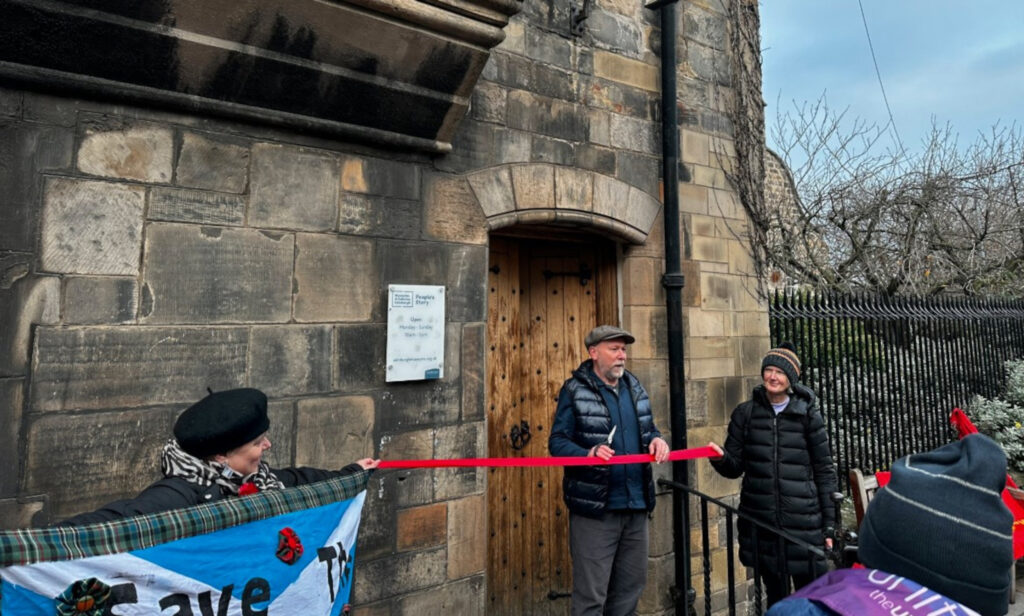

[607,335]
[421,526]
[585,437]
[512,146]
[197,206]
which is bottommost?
[421,526]

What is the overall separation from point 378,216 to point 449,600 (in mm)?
2087

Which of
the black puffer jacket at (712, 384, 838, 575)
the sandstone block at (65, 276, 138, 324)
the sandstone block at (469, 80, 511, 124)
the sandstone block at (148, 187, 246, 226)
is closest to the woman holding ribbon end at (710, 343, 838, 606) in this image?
the black puffer jacket at (712, 384, 838, 575)

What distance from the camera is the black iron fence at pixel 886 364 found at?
16.4 ft

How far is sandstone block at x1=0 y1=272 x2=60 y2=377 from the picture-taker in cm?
208

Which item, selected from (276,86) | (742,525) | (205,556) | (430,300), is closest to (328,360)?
(430,300)

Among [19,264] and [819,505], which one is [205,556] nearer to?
[19,264]

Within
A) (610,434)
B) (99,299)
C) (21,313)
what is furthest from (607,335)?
(21,313)

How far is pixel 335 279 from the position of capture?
2791mm

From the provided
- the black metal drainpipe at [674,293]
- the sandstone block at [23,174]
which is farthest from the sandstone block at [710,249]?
the sandstone block at [23,174]

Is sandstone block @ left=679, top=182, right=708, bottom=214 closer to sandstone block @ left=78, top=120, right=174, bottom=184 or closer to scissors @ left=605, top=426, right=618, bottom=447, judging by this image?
scissors @ left=605, top=426, right=618, bottom=447

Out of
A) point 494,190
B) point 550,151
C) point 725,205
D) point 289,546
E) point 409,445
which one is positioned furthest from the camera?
point 725,205

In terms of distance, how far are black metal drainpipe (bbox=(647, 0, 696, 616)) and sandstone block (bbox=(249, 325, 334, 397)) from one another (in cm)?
232

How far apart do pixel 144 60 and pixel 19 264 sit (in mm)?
941

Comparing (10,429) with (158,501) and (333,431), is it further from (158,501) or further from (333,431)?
(333,431)
